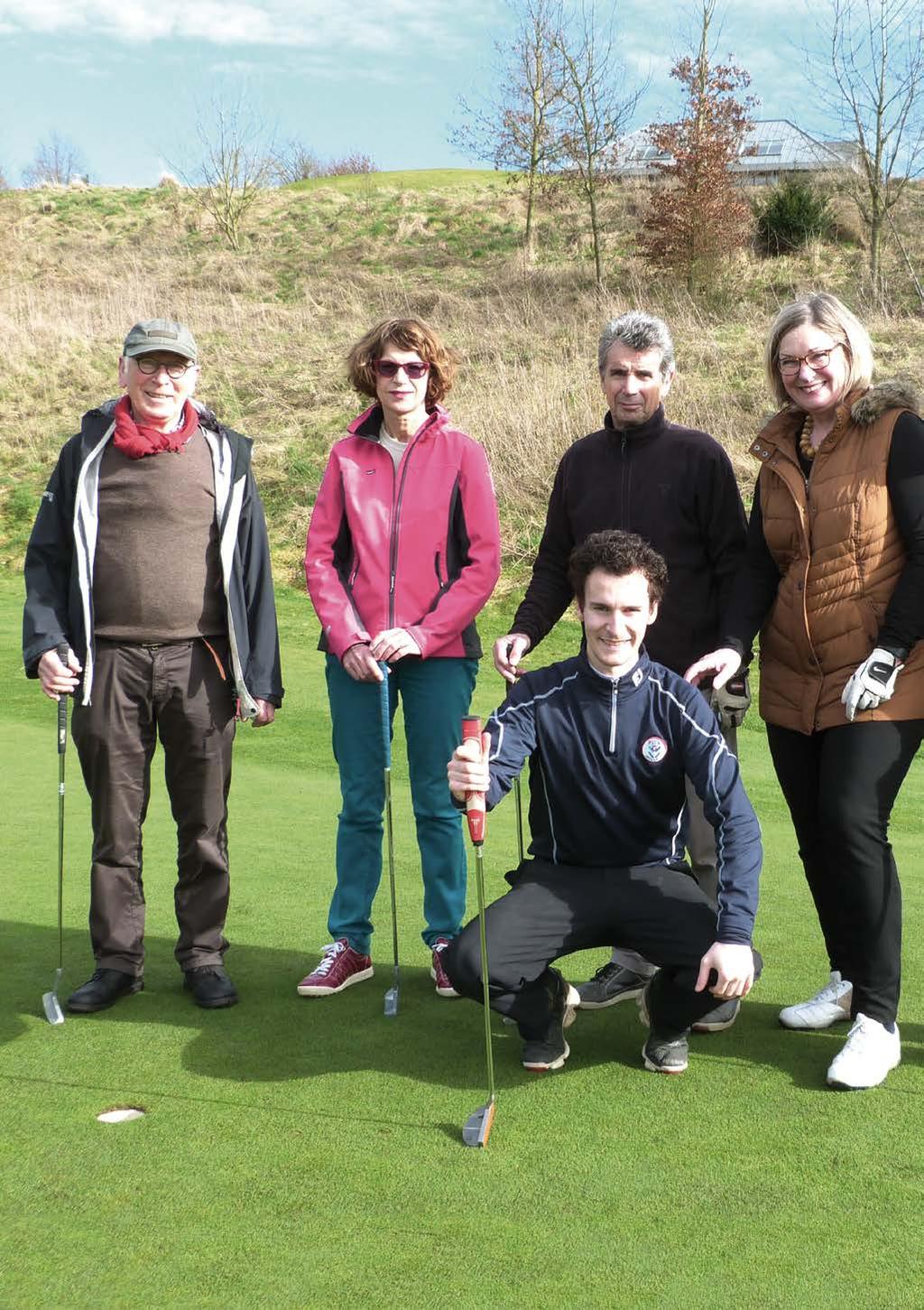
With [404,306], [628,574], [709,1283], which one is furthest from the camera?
[404,306]

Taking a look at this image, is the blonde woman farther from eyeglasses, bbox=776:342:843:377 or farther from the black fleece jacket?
the black fleece jacket

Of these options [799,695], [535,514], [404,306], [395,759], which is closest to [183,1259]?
[799,695]

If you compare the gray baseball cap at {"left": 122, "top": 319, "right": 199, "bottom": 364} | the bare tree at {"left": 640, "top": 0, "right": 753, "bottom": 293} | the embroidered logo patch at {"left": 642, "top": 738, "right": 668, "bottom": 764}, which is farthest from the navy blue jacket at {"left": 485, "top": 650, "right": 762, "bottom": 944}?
the bare tree at {"left": 640, "top": 0, "right": 753, "bottom": 293}

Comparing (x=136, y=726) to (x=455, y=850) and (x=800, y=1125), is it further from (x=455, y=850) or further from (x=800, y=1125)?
(x=800, y=1125)

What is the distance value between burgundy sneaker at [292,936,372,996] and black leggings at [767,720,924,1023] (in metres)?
1.33

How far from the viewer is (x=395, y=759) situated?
6.57 metres

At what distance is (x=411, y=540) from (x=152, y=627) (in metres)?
0.74

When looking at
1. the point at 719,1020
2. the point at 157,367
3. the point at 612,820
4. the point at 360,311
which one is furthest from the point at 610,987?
the point at 360,311

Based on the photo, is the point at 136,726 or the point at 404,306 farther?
the point at 404,306

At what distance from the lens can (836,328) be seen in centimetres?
308

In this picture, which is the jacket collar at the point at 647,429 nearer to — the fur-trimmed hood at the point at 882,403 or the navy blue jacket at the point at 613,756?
the fur-trimmed hood at the point at 882,403

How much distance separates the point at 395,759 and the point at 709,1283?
4.56m

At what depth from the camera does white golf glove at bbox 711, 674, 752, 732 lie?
344cm

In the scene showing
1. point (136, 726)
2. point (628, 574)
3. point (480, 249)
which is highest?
point (480, 249)
